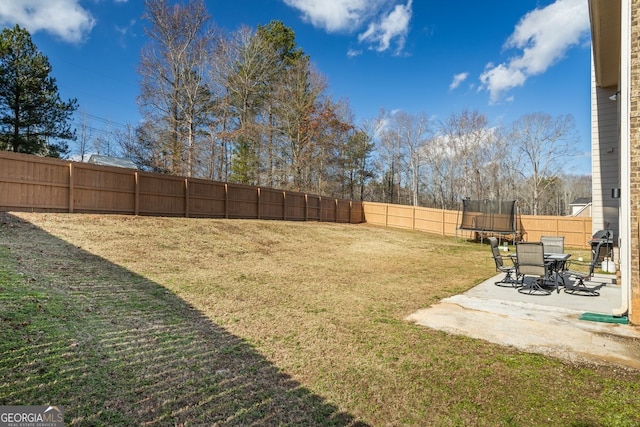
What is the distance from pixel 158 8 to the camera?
60.7 feet

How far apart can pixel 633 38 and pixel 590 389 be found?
419cm

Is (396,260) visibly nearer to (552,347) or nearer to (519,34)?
(552,347)

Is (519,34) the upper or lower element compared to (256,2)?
lower

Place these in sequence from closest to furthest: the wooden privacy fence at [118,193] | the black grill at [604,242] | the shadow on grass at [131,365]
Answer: the shadow on grass at [131,365] → the black grill at [604,242] → the wooden privacy fence at [118,193]

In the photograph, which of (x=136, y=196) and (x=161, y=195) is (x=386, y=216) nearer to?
(x=161, y=195)

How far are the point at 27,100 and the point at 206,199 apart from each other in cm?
1123

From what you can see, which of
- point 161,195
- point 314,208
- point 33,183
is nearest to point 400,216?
point 314,208

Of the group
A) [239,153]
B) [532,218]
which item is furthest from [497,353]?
[239,153]

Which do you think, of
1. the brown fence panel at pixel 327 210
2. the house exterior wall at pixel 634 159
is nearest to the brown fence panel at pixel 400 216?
the brown fence panel at pixel 327 210

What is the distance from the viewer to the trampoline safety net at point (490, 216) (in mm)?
16422

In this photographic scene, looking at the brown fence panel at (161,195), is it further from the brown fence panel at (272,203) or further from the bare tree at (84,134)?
the bare tree at (84,134)

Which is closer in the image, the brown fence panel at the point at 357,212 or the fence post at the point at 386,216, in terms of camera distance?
the fence post at the point at 386,216

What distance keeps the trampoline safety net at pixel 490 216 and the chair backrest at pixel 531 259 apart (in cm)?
1115

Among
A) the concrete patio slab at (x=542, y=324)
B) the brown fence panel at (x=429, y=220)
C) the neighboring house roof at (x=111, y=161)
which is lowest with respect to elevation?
the concrete patio slab at (x=542, y=324)
